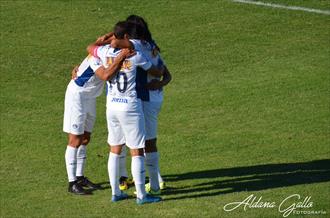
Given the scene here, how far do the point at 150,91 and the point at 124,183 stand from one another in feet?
5.02

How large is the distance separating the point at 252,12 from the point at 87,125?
1023 cm

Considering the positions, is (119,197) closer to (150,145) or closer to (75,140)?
(150,145)

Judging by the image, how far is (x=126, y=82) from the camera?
11.9 metres

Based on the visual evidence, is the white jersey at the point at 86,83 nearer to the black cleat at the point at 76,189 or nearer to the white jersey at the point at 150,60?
the white jersey at the point at 150,60

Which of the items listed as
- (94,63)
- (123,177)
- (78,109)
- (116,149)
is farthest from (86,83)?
(123,177)

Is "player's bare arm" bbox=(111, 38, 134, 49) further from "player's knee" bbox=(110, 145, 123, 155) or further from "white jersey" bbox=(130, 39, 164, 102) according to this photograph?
"player's knee" bbox=(110, 145, 123, 155)

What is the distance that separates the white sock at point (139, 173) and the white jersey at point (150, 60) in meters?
0.81

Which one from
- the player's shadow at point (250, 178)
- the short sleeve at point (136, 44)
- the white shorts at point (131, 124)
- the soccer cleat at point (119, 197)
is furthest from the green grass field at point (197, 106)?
→ the short sleeve at point (136, 44)

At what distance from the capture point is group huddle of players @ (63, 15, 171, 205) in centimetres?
1189

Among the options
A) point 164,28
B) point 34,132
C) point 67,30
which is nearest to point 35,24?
point 67,30

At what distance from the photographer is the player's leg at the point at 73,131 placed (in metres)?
12.8

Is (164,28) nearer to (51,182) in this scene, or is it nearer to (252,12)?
(252,12)

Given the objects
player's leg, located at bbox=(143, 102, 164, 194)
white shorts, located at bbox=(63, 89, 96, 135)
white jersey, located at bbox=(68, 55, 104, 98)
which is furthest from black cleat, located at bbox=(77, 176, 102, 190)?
→ white jersey, located at bbox=(68, 55, 104, 98)

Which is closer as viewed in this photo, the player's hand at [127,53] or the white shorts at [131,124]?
the player's hand at [127,53]
